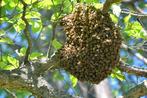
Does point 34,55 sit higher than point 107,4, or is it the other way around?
point 107,4

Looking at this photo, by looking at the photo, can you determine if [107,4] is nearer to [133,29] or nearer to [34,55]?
[133,29]

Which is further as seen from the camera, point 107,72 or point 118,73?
point 118,73

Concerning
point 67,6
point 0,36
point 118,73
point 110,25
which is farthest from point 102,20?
point 0,36

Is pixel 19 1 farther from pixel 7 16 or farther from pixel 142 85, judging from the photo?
pixel 142 85

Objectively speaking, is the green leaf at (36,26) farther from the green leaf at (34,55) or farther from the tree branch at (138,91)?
the tree branch at (138,91)

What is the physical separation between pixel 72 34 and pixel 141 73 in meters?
0.64

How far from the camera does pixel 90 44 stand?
9.38 feet

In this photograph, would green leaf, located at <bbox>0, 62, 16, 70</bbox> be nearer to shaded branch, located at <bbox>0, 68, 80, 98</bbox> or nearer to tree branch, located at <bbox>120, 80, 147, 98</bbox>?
shaded branch, located at <bbox>0, 68, 80, 98</bbox>

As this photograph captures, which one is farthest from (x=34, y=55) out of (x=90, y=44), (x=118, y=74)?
(x=118, y=74)

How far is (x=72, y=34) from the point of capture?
9.61 ft

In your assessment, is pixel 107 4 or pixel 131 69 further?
pixel 131 69

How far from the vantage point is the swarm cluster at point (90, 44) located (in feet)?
9.36

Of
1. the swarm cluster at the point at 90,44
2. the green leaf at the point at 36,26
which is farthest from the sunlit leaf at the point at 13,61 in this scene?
the swarm cluster at the point at 90,44

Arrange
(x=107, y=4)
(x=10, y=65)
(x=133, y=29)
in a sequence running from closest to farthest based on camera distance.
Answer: (x=107, y=4) → (x=133, y=29) → (x=10, y=65)
